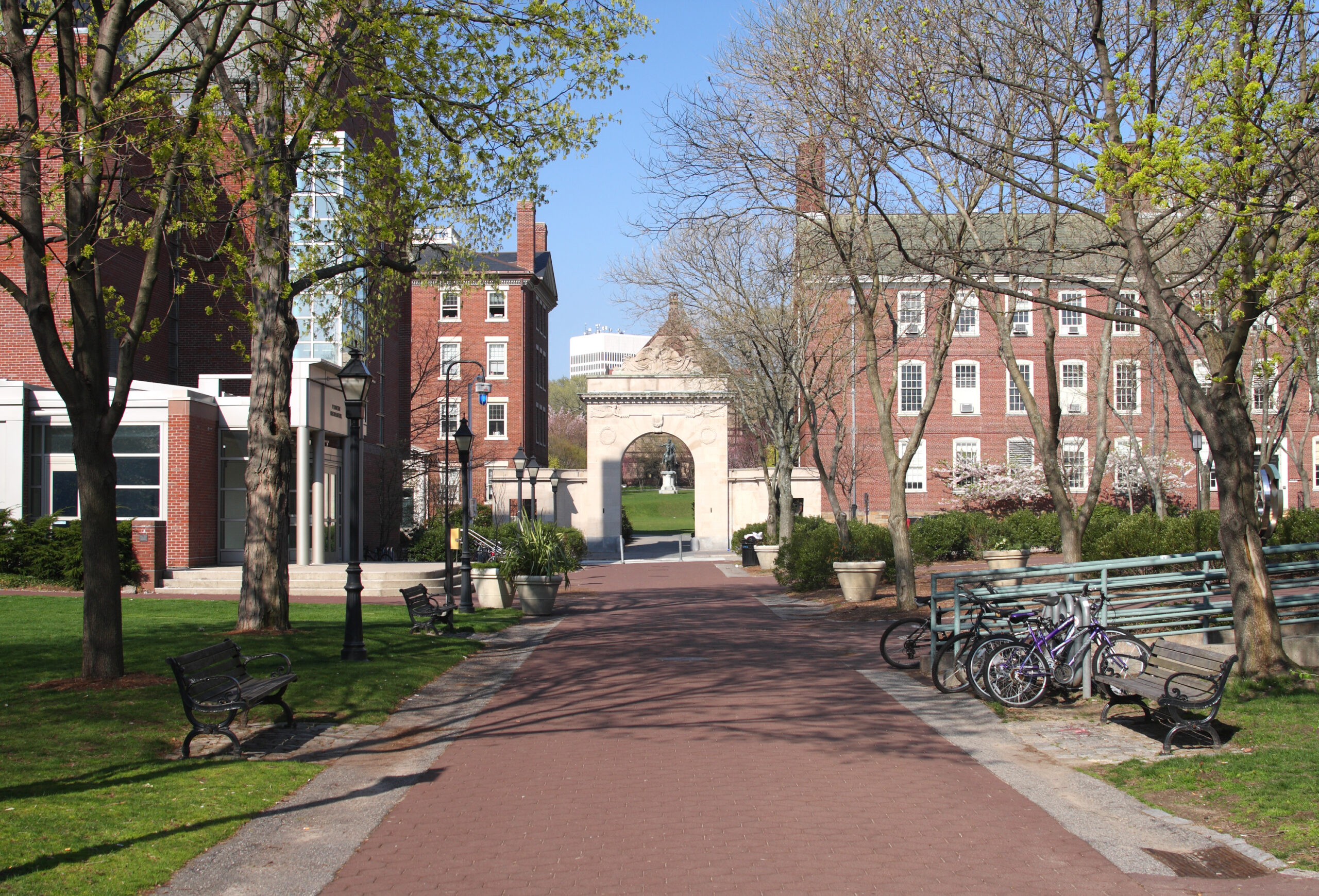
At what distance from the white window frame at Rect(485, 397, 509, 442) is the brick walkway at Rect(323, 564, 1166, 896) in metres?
49.8

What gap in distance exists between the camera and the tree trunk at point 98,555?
408 inches

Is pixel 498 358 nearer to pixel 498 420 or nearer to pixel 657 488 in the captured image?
pixel 498 420

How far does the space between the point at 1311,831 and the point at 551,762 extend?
16.7ft

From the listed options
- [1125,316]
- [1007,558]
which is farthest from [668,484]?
[1125,316]

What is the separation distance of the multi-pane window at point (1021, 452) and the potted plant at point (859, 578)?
3197 centimetres

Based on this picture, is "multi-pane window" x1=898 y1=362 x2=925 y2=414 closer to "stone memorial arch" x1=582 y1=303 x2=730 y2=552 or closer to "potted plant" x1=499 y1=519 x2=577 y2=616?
"stone memorial arch" x1=582 y1=303 x2=730 y2=552

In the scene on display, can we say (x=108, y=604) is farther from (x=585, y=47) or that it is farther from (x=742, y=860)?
(x=585, y=47)

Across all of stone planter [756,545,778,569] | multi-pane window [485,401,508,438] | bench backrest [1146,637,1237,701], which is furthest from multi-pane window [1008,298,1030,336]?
bench backrest [1146,637,1237,701]

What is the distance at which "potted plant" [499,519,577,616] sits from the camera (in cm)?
2173

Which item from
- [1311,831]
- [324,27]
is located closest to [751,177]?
[324,27]

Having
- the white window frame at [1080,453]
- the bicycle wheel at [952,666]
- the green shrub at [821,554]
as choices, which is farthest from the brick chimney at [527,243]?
the bicycle wheel at [952,666]

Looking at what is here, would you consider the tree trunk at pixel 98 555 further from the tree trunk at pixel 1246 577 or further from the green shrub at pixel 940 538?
the green shrub at pixel 940 538

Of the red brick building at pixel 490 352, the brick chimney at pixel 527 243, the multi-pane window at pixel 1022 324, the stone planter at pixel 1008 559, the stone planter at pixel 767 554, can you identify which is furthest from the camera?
the brick chimney at pixel 527 243

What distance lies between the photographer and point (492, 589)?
22.8 m
